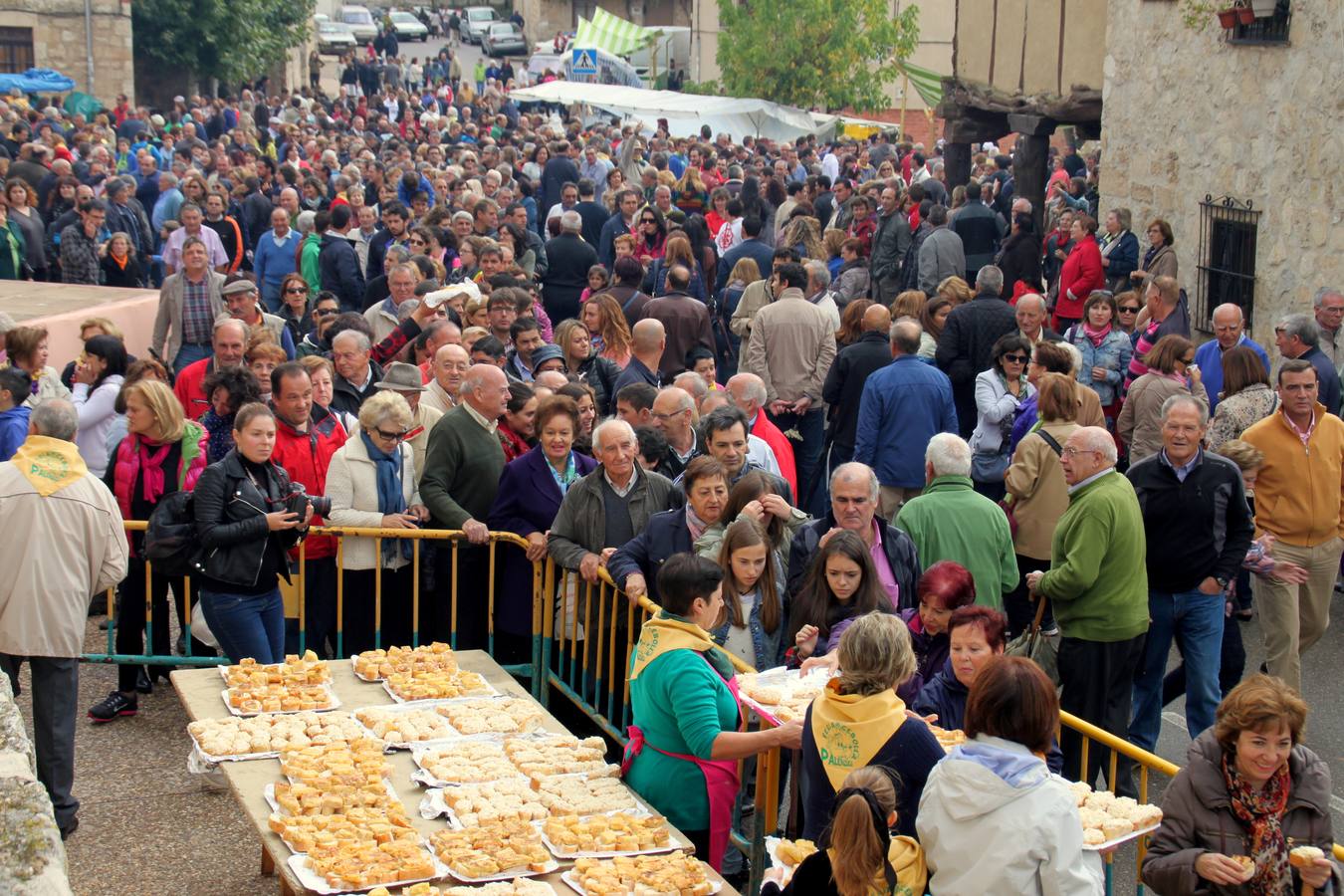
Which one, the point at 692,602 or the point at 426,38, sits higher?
the point at 426,38

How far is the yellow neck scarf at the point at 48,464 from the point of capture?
6645 mm

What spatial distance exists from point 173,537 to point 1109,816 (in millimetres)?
4314

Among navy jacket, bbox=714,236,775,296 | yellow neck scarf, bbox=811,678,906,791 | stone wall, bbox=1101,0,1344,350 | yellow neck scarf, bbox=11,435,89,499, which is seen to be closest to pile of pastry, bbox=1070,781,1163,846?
yellow neck scarf, bbox=811,678,906,791

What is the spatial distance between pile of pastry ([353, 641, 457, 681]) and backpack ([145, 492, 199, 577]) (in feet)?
2.94

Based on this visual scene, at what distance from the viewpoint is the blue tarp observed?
3581 cm

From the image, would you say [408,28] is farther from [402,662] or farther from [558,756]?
[558,756]

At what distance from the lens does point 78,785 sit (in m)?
7.33

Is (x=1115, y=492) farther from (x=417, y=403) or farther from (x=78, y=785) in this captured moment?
(x=78, y=785)

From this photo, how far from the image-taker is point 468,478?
27.2 feet

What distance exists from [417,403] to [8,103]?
25.8m

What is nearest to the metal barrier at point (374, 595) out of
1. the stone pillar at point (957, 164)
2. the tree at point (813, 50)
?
the stone pillar at point (957, 164)

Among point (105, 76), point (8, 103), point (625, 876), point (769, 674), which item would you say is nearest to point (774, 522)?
point (769, 674)

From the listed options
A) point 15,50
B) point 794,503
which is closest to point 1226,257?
point 794,503

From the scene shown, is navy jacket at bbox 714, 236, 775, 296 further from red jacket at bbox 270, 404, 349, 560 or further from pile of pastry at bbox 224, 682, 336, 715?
pile of pastry at bbox 224, 682, 336, 715
